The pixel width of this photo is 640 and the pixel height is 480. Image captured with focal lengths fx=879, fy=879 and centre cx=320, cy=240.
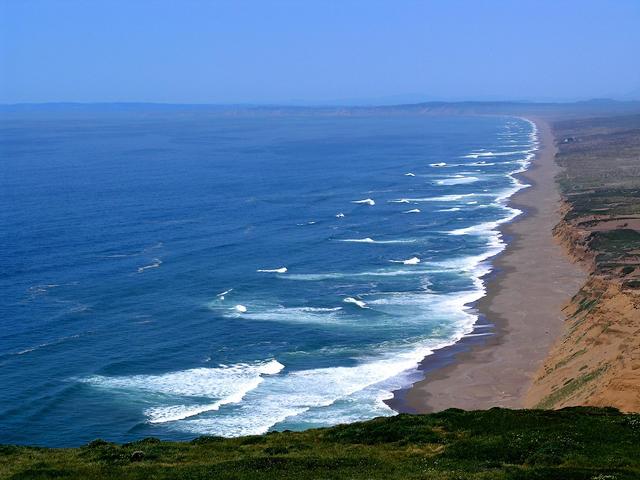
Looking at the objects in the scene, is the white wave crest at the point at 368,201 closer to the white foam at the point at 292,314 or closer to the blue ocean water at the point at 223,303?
the blue ocean water at the point at 223,303

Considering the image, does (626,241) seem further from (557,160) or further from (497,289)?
(557,160)

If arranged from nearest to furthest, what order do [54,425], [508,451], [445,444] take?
[508,451], [445,444], [54,425]

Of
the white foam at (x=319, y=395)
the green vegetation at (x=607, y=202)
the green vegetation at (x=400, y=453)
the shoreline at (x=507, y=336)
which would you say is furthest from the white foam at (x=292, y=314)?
the green vegetation at (x=400, y=453)

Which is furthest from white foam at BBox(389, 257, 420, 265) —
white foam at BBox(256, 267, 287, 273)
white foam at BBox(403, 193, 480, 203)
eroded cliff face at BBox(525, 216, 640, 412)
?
white foam at BBox(403, 193, 480, 203)

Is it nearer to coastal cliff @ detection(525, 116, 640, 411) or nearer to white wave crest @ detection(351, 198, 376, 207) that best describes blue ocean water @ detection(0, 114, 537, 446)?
white wave crest @ detection(351, 198, 376, 207)

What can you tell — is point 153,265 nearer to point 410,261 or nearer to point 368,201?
point 410,261

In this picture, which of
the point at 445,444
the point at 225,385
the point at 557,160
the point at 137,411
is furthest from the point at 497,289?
the point at 557,160
